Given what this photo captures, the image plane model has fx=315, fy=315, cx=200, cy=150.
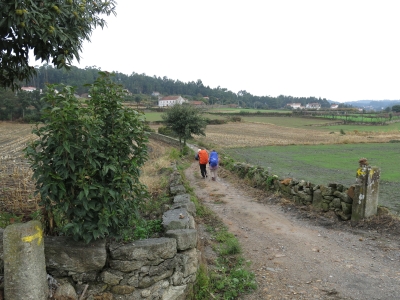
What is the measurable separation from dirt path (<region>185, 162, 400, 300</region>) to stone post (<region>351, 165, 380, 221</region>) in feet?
2.06

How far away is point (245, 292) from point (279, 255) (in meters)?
1.69

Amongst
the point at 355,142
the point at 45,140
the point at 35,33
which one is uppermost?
the point at 35,33

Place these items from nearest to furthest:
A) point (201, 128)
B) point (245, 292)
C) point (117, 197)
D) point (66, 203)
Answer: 1. point (66, 203)
2. point (117, 197)
3. point (245, 292)
4. point (201, 128)

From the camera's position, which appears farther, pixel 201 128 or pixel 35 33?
pixel 201 128

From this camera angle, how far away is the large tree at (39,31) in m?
3.91

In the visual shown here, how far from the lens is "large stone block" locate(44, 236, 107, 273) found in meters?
3.62

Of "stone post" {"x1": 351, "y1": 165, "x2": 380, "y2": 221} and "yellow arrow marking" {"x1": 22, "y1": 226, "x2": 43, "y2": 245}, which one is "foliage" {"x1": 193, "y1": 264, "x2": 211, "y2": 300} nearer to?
"yellow arrow marking" {"x1": 22, "y1": 226, "x2": 43, "y2": 245}

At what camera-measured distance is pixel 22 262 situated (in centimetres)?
314

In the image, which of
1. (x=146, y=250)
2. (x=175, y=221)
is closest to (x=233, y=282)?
(x=175, y=221)

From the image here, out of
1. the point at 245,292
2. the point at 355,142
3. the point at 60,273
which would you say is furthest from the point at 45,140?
the point at 355,142

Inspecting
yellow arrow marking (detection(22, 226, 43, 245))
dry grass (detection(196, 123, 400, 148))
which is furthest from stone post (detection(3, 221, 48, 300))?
dry grass (detection(196, 123, 400, 148))

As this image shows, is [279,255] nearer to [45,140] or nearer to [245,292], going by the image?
[245,292]

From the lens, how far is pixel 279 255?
6461 millimetres

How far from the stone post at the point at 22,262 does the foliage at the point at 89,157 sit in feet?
1.32
